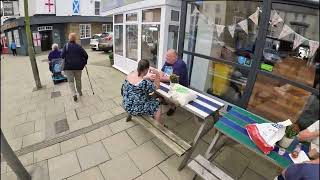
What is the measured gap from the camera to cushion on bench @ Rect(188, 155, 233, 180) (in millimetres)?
2381

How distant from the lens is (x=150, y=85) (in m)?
3.29

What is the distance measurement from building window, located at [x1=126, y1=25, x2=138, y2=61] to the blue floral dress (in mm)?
3847

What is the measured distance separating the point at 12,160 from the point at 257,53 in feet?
12.5

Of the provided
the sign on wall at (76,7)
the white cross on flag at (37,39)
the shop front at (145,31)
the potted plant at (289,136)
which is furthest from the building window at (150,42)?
the sign on wall at (76,7)

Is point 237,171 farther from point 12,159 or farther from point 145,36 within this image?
point 145,36

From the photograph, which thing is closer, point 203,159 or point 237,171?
point 203,159

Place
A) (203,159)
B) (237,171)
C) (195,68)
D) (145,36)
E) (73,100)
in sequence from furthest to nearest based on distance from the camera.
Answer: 1. (145,36)
2. (73,100)
3. (195,68)
4. (237,171)
5. (203,159)

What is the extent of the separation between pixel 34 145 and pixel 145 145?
6.14 ft

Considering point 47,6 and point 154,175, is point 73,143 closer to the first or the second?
point 154,175

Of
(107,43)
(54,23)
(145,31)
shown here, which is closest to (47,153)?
(145,31)

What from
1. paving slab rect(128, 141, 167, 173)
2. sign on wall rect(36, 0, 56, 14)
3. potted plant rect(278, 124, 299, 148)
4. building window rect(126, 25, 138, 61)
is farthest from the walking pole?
sign on wall rect(36, 0, 56, 14)

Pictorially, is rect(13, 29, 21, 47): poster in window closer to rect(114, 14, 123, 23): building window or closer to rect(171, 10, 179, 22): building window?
rect(114, 14, 123, 23): building window

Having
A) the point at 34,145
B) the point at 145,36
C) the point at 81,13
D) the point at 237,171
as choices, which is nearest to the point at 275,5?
the point at 237,171

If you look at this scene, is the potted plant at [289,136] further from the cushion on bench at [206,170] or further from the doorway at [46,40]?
the doorway at [46,40]
